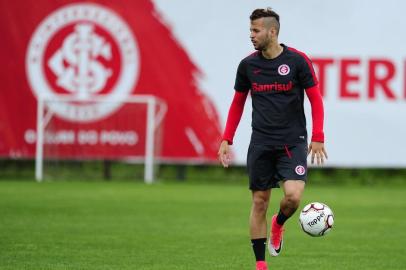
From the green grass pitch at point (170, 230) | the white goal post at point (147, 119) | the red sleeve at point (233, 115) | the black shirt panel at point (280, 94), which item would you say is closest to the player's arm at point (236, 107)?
the red sleeve at point (233, 115)

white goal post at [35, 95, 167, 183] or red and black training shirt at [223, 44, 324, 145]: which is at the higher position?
red and black training shirt at [223, 44, 324, 145]

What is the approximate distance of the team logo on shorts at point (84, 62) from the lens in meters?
23.2

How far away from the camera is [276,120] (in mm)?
8703

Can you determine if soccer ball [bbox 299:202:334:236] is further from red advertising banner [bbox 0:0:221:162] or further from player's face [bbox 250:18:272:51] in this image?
red advertising banner [bbox 0:0:221:162]

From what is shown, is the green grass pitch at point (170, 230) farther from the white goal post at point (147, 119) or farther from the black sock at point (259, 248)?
the white goal post at point (147, 119)

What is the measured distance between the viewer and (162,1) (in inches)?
923

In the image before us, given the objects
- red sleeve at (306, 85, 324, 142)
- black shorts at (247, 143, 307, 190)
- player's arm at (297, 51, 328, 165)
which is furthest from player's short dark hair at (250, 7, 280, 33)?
black shorts at (247, 143, 307, 190)

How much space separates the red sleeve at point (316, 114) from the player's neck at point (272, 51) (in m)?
0.41

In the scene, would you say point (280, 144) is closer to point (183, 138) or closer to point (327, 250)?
point (327, 250)

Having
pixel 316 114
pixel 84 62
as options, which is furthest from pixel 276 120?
pixel 84 62

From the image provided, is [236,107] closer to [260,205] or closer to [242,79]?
[242,79]

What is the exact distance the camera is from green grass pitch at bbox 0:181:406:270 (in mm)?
9805

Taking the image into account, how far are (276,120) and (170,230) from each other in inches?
181

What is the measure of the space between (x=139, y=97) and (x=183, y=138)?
4.52 ft
